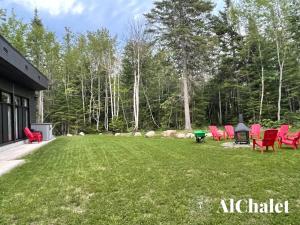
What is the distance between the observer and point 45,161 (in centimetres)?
732

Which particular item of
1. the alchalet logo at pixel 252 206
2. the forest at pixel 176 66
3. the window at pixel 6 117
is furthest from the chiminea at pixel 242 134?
the forest at pixel 176 66

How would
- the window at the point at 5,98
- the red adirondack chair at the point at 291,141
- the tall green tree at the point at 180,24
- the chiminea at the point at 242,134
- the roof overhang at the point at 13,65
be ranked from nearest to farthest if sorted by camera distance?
the roof overhang at the point at 13,65, the red adirondack chair at the point at 291,141, the chiminea at the point at 242,134, the window at the point at 5,98, the tall green tree at the point at 180,24

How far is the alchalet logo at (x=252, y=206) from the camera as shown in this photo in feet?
10.8

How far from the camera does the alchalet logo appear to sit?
3305 millimetres

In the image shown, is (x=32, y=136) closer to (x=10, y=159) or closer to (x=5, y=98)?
(x=5, y=98)

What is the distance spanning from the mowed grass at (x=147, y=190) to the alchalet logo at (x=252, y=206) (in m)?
0.10

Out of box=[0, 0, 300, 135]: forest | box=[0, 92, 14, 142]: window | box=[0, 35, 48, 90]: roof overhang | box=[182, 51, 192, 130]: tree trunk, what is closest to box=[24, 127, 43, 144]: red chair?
box=[0, 92, 14, 142]: window

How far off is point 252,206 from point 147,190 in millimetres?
1542

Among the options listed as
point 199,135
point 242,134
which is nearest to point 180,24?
→ point 199,135

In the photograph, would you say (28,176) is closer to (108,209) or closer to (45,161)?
(45,161)

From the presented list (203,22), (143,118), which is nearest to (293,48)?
(203,22)

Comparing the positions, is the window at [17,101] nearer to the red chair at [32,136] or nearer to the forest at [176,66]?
the red chair at [32,136]

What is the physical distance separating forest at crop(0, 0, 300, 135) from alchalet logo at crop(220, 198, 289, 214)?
16.5 metres

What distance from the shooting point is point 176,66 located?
21141 mm
